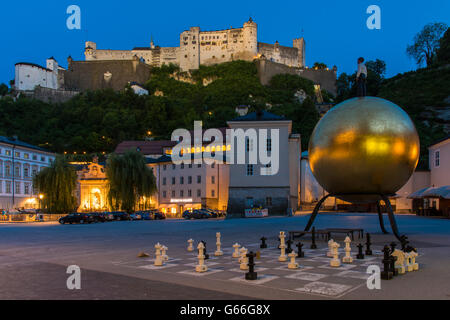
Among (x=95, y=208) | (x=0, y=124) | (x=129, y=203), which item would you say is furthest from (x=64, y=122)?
(x=129, y=203)

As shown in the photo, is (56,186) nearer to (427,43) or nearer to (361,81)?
(361,81)

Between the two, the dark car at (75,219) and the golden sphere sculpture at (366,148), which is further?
the dark car at (75,219)

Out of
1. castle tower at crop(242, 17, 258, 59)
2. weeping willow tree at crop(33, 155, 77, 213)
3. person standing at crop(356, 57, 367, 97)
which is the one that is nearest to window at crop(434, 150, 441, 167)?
person standing at crop(356, 57, 367, 97)

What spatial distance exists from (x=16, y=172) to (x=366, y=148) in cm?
6996

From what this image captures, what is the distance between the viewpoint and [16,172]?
72.9m

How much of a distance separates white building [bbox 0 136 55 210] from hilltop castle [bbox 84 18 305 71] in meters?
98.7

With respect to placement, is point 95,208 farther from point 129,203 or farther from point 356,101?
point 356,101

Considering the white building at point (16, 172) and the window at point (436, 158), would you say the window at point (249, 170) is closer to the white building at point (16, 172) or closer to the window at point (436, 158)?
the window at point (436, 158)

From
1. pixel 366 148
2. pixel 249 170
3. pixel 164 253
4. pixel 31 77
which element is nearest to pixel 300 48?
pixel 31 77

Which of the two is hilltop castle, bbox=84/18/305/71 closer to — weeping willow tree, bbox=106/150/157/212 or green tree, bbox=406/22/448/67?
green tree, bbox=406/22/448/67

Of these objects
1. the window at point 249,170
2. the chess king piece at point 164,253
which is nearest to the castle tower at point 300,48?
the window at point 249,170

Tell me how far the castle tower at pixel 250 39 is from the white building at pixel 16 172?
102 m

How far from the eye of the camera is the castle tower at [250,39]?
163 m

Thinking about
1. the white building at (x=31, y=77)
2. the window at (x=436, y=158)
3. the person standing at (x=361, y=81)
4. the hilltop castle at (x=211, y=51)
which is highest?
the hilltop castle at (x=211, y=51)
